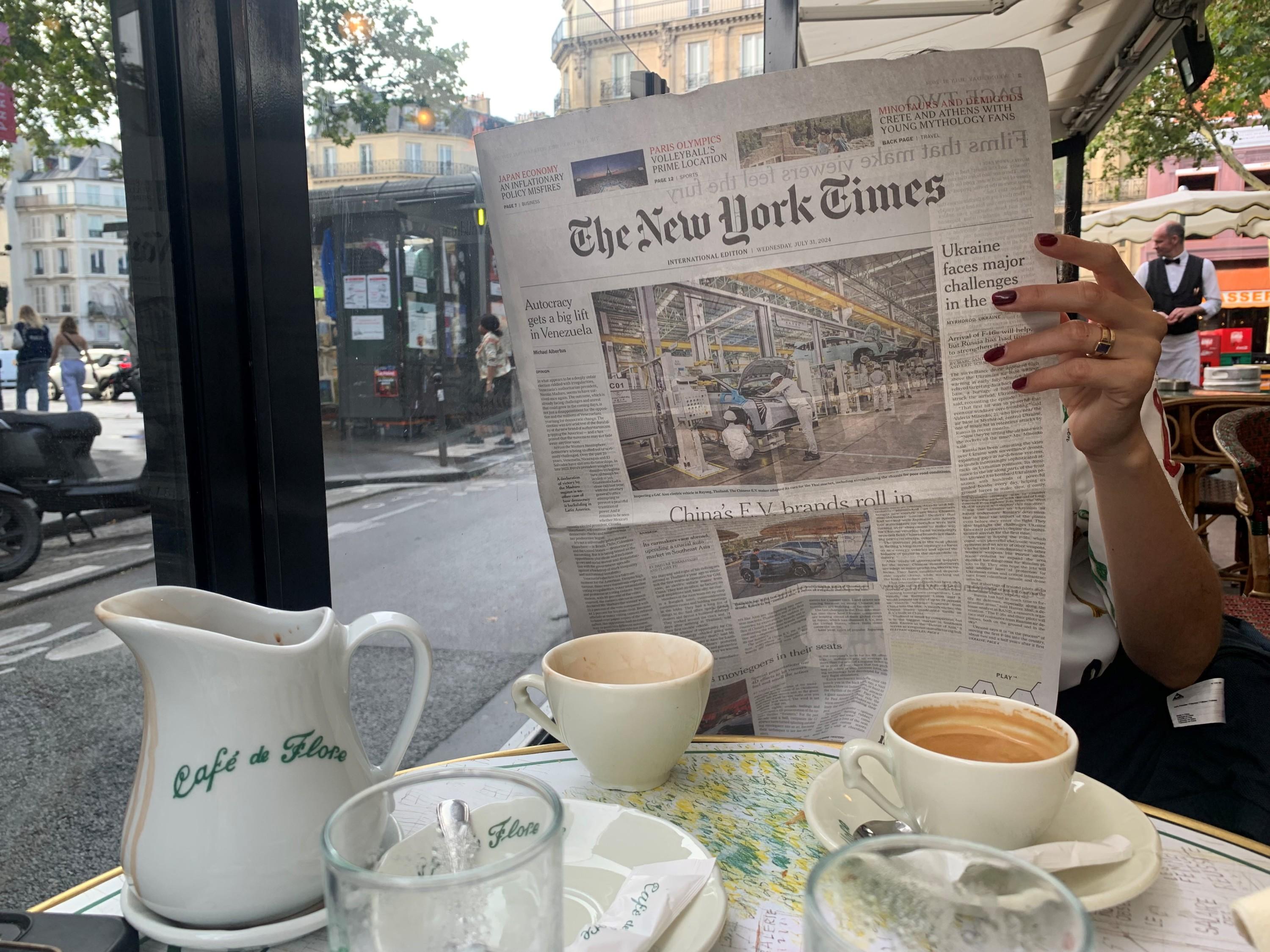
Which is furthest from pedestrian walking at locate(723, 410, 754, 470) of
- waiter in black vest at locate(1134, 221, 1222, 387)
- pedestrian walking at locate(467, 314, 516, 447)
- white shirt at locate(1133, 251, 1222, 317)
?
white shirt at locate(1133, 251, 1222, 317)

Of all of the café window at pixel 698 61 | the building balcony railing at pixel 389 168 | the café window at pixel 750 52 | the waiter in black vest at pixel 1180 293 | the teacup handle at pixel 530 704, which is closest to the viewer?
the teacup handle at pixel 530 704

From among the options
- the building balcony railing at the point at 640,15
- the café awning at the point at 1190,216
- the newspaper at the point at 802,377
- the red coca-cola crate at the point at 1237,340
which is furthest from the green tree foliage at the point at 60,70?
the red coca-cola crate at the point at 1237,340

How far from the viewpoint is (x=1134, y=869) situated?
43cm

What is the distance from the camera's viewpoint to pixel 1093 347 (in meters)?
0.67

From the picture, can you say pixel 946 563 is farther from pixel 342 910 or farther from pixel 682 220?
pixel 342 910

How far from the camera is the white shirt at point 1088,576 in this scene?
0.79 m

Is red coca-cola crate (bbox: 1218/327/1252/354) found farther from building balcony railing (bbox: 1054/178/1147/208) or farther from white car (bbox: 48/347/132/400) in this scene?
white car (bbox: 48/347/132/400)

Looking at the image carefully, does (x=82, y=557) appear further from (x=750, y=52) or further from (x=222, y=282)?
(x=750, y=52)

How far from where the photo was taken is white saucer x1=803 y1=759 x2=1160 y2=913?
1.37 ft

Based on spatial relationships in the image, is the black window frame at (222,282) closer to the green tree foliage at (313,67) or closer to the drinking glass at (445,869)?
the green tree foliage at (313,67)

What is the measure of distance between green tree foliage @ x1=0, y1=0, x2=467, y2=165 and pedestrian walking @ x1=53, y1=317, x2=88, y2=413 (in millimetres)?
142

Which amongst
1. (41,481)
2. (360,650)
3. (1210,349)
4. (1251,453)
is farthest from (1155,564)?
(1210,349)

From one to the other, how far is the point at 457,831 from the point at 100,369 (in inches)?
24.2

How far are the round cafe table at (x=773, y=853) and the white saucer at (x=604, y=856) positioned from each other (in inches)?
0.9
